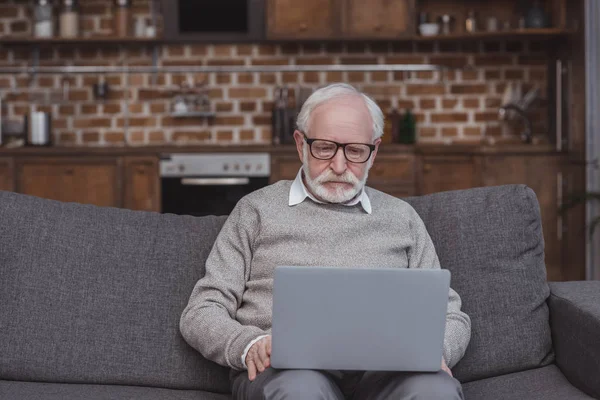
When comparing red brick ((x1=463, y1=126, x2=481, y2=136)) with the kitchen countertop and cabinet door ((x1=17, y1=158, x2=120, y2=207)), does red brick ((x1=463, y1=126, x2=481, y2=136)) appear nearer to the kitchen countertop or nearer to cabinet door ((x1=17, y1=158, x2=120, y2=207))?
the kitchen countertop

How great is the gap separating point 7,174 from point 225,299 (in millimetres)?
3612

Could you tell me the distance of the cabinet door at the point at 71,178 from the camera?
5242 mm

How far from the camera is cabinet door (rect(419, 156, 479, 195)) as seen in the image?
17.1ft

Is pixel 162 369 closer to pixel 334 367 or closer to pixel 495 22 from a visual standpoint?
pixel 334 367

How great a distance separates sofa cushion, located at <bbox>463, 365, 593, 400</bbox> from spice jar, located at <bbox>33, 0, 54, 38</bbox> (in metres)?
4.34

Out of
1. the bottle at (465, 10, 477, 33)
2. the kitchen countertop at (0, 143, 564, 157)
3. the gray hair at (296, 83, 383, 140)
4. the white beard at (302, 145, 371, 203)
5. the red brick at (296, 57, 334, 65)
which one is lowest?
the white beard at (302, 145, 371, 203)

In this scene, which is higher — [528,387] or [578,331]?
[578,331]

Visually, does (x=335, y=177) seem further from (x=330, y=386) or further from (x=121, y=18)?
(x=121, y=18)

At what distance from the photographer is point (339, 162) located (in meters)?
2.13

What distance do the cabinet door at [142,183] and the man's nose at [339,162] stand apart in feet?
10.5

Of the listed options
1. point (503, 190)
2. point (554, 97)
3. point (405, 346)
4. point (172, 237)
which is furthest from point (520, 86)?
point (405, 346)

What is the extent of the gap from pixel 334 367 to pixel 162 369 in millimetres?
545

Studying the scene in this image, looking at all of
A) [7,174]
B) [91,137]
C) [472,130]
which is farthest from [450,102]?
[7,174]

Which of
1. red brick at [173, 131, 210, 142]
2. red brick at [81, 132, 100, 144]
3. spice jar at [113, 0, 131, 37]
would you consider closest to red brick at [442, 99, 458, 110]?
red brick at [173, 131, 210, 142]
